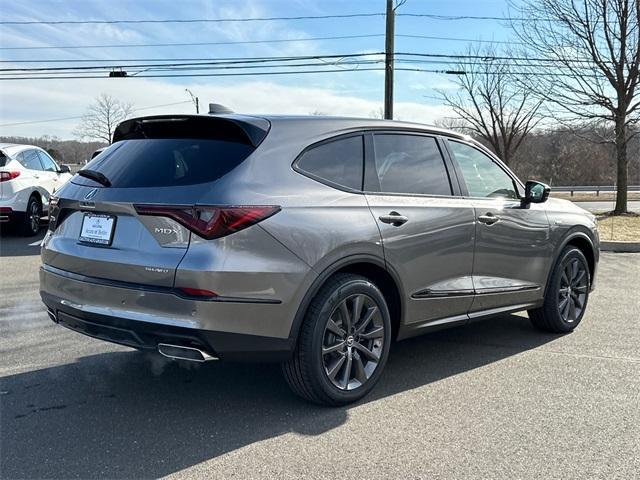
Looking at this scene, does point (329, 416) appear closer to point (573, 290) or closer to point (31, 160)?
point (573, 290)

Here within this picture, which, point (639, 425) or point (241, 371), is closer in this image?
point (639, 425)

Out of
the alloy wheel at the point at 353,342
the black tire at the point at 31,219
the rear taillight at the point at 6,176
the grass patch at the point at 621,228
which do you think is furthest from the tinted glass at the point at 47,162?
the grass patch at the point at 621,228

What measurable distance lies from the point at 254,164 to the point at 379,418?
1.67 metres

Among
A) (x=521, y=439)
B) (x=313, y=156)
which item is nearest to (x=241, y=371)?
(x=313, y=156)

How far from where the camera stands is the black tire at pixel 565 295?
5074 millimetres

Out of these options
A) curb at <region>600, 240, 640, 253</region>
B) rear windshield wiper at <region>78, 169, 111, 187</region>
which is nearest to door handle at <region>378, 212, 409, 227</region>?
rear windshield wiper at <region>78, 169, 111, 187</region>

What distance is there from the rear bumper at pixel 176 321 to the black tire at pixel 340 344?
16 cm

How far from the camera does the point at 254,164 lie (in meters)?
3.17

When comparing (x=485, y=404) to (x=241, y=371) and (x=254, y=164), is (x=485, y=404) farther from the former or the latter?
(x=254, y=164)

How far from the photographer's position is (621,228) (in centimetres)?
1547

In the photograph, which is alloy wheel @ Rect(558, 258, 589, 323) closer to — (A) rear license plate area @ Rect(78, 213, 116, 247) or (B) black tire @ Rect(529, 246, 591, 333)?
(B) black tire @ Rect(529, 246, 591, 333)

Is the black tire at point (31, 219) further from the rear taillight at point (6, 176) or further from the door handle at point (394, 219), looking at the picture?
the door handle at point (394, 219)

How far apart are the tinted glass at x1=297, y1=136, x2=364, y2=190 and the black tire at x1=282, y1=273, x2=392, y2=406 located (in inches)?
24.0

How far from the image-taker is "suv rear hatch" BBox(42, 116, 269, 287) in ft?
9.79
